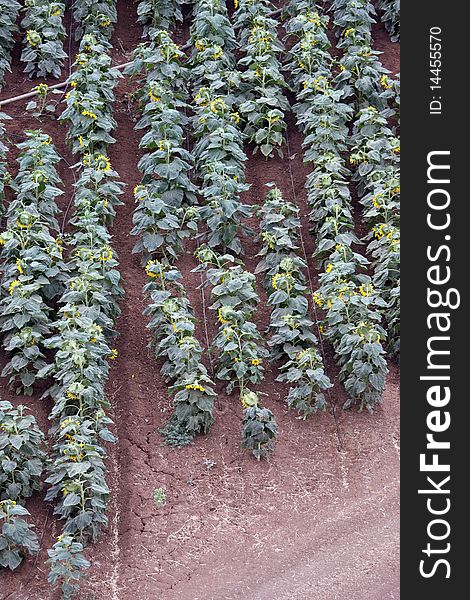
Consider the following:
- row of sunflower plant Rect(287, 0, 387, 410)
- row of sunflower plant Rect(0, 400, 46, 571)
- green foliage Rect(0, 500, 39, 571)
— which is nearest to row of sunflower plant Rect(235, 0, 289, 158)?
row of sunflower plant Rect(287, 0, 387, 410)

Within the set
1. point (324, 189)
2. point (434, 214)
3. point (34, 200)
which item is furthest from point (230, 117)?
point (434, 214)

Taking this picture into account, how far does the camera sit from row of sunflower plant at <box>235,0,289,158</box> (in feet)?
53.2

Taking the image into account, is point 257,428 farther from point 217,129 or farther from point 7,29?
point 7,29

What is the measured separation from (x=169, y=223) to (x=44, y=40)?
521cm

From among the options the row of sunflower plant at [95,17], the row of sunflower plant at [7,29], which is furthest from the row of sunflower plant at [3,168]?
the row of sunflower plant at [95,17]

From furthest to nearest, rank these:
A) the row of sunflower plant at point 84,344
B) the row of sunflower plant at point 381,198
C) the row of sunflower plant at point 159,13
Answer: the row of sunflower plant at point 159,13
the row of sunflower plant at point 381,198
the row of sunflower plant at point 84,344

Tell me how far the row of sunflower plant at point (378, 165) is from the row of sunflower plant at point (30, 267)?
3710mm

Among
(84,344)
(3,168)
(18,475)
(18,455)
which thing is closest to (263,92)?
(3,168)

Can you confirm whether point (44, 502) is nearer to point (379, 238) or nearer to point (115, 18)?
point (379, 238)

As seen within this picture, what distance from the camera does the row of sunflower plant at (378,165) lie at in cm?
1391

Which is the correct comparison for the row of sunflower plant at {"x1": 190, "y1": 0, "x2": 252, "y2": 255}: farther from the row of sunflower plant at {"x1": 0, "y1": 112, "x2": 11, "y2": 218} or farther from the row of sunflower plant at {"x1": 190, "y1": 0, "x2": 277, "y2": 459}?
the row of sunflower plant at {"x1": 0, "y1": 112, "x2": 11, "y2": 218}

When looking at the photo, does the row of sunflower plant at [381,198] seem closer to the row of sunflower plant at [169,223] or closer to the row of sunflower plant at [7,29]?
the row of sunflower plant at [169,223]

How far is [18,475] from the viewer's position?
1139 cm

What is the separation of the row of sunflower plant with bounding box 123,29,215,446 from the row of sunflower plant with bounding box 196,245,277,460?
28 centimetres
